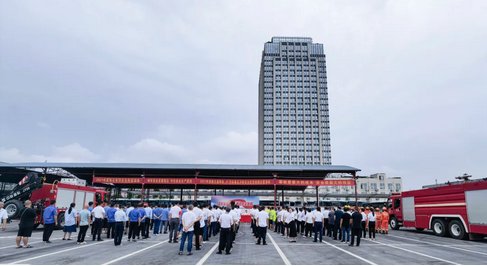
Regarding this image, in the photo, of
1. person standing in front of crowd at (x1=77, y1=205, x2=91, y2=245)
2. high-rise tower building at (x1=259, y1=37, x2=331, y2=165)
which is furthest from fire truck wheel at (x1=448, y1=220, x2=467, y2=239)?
high-rise tower building at (x1=259, y1=37, x2=331, y2=165)

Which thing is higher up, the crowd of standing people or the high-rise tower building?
the high-rise tower building

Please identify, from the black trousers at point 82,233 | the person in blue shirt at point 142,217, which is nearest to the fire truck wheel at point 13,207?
the black trousers at point 82,233

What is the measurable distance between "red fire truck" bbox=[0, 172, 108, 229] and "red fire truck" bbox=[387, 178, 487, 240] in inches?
824

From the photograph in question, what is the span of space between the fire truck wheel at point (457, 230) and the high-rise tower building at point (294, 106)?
85.2 m

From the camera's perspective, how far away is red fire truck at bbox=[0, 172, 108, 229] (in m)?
15.0

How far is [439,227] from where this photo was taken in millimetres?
15383

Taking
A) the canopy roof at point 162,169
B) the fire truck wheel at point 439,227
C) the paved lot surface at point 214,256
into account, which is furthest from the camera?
the canopy roof at point 162,169

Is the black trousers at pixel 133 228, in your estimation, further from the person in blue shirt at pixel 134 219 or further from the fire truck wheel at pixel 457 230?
the fire truck wheel at pixel 457 230

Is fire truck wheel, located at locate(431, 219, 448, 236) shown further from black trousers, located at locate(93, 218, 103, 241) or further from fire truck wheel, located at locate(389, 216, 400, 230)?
black trousers, located at locate(93, 218, 103, 241)

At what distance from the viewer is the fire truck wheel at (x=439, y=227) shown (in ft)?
49.1

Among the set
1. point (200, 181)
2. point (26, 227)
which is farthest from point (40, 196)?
point (200, 181)

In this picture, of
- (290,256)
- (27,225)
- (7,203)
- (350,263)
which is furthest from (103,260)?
(7,203)

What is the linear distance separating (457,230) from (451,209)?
3.57ft

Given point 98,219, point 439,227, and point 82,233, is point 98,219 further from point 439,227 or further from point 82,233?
point 439,227
